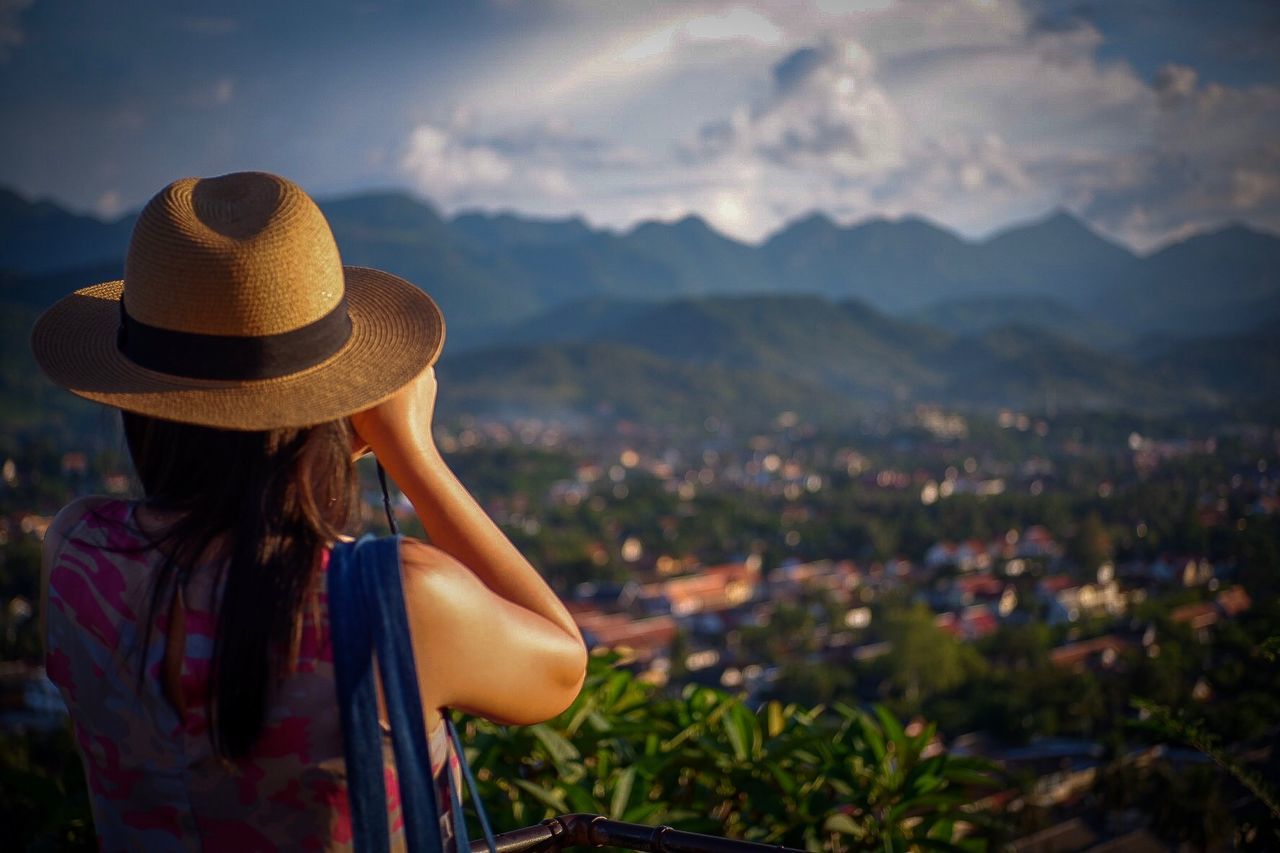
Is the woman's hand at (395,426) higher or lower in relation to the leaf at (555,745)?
higher

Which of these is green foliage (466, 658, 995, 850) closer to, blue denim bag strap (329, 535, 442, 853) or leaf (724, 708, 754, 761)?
leaf (724, 708, 754, 761)

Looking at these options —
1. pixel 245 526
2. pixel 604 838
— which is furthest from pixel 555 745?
pixel 245 526

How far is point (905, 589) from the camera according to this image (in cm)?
1859

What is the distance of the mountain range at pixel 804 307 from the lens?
46.5 m

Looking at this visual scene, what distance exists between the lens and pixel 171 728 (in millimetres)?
654

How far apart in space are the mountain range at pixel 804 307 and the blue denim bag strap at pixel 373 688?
94.5 feet

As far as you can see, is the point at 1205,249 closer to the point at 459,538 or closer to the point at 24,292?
the point at 24,292

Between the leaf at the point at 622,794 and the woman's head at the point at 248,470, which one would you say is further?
the leaf at the point at 622,794

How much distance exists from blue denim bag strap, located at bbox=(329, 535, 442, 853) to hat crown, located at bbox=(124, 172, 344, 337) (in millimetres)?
187

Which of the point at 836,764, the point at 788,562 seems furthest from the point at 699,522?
the point at 836,764

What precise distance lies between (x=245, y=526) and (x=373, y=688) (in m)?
0.14

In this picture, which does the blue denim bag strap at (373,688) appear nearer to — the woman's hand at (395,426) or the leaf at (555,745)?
the woman's hand at (395,426)

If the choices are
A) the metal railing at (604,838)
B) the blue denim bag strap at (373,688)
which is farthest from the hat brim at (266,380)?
the metal railing at (604,838)

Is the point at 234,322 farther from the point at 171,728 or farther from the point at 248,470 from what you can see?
the point at 171,728
